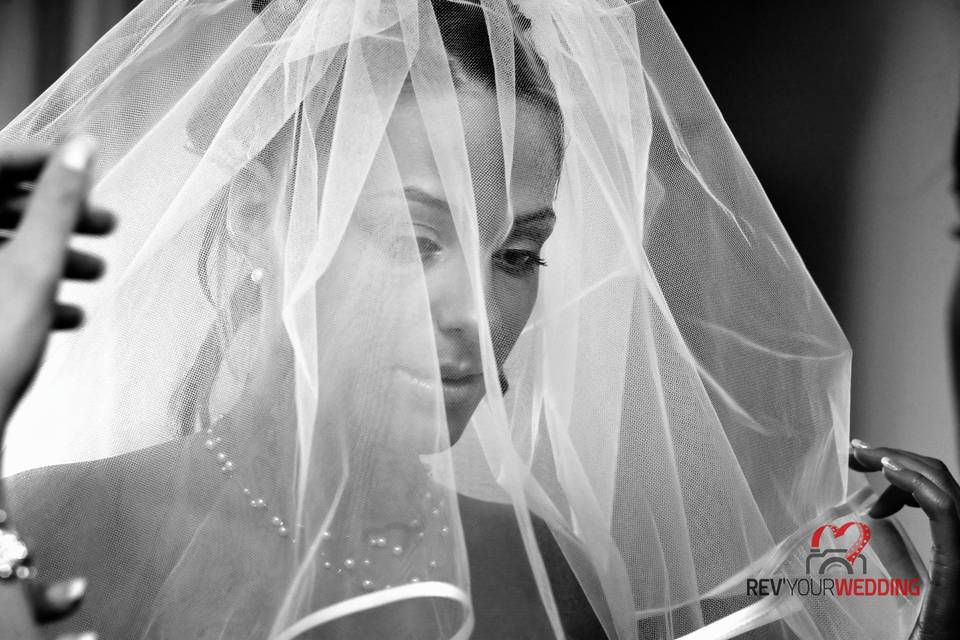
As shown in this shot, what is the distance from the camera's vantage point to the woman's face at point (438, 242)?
618 millimetres

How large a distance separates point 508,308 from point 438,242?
0.29 feet

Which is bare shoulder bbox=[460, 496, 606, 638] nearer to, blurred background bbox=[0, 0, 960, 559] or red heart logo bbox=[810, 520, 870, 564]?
red heart logo bbox=[810, 520, 870, 564]

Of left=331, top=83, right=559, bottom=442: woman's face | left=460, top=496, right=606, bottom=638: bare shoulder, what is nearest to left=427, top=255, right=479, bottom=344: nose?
left=331, top=83, right=559, bottom=442: woman's face

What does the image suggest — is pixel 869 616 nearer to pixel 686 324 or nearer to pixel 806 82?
pixel 686 324

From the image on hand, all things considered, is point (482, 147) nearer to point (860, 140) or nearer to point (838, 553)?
point (838, 553)

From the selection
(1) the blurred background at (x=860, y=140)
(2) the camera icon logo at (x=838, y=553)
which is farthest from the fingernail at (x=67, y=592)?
(1) the blurred background at (x=860, y=140)

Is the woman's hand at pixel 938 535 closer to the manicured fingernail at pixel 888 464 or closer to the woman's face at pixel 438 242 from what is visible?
the manicured fingernail at pixel 888 464

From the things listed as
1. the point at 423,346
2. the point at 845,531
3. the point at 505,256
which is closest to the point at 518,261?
the point at 505,256

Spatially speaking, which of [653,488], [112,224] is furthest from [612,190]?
[112,224]

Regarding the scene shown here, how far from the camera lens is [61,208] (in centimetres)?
41

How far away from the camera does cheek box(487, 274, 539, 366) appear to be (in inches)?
26.6

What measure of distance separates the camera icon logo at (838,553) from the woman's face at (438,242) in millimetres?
309

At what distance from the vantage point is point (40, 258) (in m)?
0.41

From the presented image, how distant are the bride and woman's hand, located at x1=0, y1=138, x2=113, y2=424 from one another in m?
0.17
